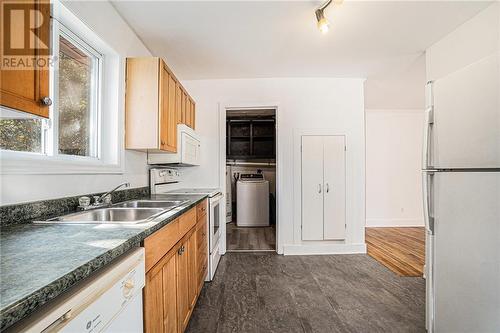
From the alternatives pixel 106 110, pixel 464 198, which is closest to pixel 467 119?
pixel 464 198

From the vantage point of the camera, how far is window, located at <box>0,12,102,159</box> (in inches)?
49.1

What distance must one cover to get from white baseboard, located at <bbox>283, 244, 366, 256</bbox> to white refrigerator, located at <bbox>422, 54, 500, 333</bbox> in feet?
5.74

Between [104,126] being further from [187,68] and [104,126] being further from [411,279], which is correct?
[411,279]

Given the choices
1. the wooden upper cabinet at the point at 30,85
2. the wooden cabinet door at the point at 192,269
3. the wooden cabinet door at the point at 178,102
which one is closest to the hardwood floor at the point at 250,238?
the wooden cabinet door at the point at 192,269

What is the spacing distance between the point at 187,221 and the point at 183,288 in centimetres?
44

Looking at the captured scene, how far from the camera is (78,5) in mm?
1488

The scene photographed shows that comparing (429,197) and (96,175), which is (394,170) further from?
(96,175)

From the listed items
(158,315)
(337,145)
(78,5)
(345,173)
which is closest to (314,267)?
(345,173)

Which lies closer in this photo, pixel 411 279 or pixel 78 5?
pixel 78 5

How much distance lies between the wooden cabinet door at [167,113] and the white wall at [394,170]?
4109 mm

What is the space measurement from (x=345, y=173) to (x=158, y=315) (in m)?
2.92

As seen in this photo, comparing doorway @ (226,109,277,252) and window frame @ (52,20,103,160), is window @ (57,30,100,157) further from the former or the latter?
doorway @ (226,109,277,252)

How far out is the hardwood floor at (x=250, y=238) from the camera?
137 inches

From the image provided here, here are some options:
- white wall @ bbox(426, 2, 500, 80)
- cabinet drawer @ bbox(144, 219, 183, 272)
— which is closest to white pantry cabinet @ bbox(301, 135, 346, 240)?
white wall @ bbox(426, 2, 500, 80)
